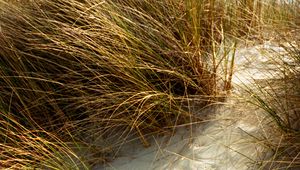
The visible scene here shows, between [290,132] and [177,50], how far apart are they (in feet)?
2.27

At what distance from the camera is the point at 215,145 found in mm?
1765

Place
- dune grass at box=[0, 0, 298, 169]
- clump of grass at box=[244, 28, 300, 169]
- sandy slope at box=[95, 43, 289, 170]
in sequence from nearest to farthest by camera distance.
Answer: clump of grass at box=[244, 28, 300, 169]
sandy slope at box=[95, 43, 289, 170]
dune grass at box=[0, 0, 298, 169]

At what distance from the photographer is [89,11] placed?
2115 mm

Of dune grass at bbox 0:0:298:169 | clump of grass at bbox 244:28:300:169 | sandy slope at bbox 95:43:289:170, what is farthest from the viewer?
dune grass at bbox 0:0:298:169

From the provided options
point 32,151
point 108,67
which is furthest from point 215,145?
point 32,151

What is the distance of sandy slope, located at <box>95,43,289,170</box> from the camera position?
167 cm

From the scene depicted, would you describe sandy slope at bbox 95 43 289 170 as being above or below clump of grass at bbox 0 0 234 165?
below

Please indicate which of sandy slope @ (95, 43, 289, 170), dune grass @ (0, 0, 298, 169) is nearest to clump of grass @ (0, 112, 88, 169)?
dune grass @ (0, 0, 298, 169)

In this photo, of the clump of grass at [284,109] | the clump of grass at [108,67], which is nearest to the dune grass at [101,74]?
the clump of grass at [108,67]

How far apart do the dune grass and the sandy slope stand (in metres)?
0.06

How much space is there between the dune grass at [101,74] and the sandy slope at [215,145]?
6 centimetres

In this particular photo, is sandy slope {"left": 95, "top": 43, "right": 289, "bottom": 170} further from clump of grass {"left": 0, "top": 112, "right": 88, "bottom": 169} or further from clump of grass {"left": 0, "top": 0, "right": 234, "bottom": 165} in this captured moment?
clump of grass {"left": 0, "top": 112, "right": 88, "bottom": 169}

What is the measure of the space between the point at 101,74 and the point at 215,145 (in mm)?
646

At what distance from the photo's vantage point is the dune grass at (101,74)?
187 centimetres
